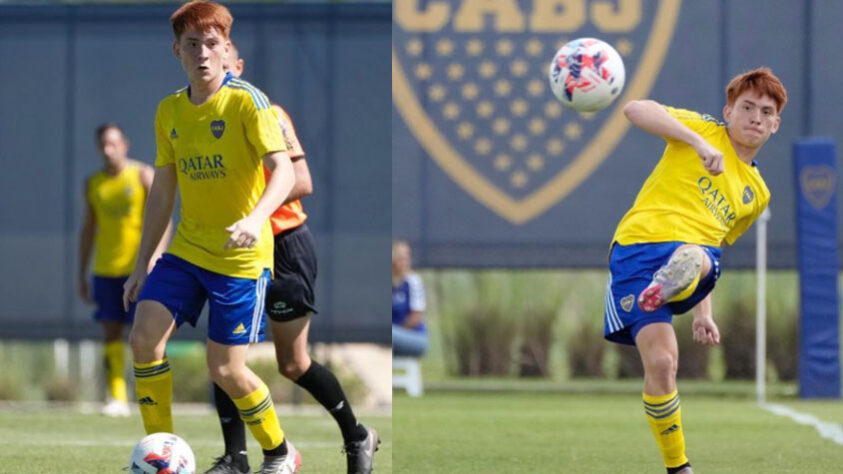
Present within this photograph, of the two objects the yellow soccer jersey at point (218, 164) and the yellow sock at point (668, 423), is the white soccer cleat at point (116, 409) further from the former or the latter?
the yellow sock at point (668, 423)

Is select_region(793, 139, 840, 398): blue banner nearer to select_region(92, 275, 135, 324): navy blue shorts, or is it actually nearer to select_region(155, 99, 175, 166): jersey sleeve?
Result: select_region(92, 275, 135, 324): navy blue shorts

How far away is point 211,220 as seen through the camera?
5.91 meters

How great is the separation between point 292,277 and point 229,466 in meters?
0.89

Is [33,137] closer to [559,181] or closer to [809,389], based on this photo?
Answer: [559,181]

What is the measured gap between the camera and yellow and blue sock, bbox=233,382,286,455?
5.95 metres

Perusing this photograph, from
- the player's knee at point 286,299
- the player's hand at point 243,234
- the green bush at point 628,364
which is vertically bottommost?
the green bush at point 628,364

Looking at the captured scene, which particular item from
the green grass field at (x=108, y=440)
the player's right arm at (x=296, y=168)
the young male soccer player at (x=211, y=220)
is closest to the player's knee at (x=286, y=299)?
the player's right arm at (x=296, y=168)

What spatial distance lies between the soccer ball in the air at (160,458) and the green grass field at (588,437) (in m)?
1.64

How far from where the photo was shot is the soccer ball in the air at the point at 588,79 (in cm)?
689

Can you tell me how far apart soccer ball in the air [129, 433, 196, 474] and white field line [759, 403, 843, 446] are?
428 cm

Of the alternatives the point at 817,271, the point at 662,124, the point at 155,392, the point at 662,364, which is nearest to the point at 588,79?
the point at 662,124

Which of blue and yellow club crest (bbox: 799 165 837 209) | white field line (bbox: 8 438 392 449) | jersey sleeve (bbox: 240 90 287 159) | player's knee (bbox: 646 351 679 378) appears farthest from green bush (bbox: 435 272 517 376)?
jersey sleeve (bbox: 240 90 287 159)

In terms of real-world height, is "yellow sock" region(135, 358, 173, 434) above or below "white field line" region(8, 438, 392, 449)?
above

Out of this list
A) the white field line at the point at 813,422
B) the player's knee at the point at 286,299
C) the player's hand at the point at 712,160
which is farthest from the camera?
the white field line at the point at 813,422
